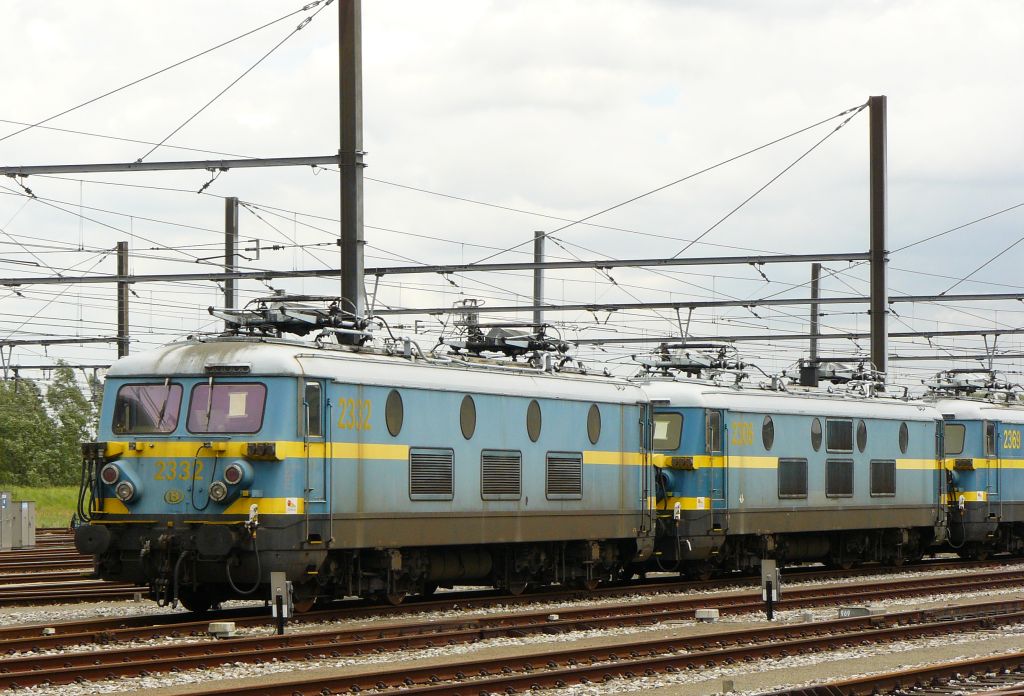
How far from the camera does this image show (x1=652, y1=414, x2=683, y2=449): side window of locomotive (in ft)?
97.3

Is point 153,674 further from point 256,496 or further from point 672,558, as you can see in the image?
point 672,558

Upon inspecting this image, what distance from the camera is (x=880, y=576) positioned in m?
33.0

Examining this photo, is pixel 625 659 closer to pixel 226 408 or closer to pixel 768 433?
pixel 226 408

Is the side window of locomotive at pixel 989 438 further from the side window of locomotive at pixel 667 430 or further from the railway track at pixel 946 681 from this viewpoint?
the railway track at pixel 946 681

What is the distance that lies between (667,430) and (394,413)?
8.79m

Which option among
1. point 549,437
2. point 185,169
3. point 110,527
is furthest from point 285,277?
point 110,527

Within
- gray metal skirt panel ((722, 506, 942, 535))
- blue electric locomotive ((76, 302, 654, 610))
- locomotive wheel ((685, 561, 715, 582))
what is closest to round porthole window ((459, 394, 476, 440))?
blue electric locomotive ((76, 302, 654, 610))

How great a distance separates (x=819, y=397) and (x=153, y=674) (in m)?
19.5

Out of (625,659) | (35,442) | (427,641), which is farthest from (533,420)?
(35,442)

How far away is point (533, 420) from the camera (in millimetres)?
25125

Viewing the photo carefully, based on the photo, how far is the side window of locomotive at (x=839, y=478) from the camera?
32.7m

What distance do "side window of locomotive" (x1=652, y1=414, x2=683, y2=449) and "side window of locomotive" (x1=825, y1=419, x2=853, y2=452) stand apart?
4421mm

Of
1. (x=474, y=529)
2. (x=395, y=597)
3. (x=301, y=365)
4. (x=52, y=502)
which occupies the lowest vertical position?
(x=52, y=502)

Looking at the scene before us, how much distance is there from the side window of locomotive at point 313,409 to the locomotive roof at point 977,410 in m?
20.9
